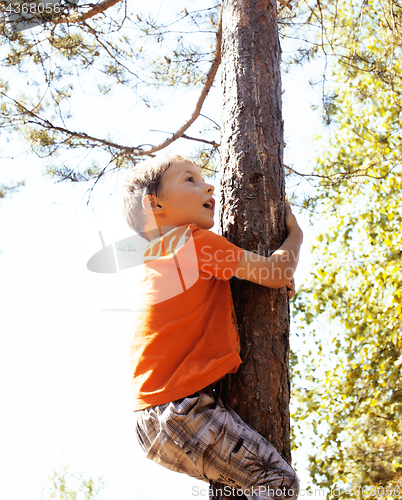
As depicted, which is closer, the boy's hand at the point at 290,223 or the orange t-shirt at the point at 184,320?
the orange t-shirt at the point at 184,320

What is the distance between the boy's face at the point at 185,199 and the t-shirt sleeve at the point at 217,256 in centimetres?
24

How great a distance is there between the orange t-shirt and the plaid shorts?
6cm

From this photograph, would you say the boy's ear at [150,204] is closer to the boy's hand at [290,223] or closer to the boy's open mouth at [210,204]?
the boy's open mouth at [210,204]

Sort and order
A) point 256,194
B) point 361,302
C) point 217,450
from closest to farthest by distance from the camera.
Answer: point 217,450 → point 256,194 → point 361,302

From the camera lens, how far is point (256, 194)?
1671 millimetres

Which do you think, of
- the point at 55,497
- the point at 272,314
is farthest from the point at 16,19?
the point at 55,497

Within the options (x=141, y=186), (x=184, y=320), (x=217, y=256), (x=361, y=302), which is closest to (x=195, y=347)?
(x=184, y=320)

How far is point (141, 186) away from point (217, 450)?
1018 mm

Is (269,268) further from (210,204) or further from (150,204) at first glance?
(150,204)

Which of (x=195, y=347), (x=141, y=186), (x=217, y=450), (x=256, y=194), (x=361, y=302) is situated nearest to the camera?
(x=217, y=450)

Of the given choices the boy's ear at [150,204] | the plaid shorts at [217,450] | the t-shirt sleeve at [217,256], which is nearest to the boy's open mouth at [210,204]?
the boy's ear at [150,204]

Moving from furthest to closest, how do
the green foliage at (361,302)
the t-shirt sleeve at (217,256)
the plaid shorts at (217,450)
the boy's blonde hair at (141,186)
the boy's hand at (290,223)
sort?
the green foliage at (361,302)
the boy's blonde hair at (141,186)
the boy's hand at (290,223)
the t-shirt sleeve at (217,256)
the plaid shorts at (217,450)

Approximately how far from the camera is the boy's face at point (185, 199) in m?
1.67

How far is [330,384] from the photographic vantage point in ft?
17.5
